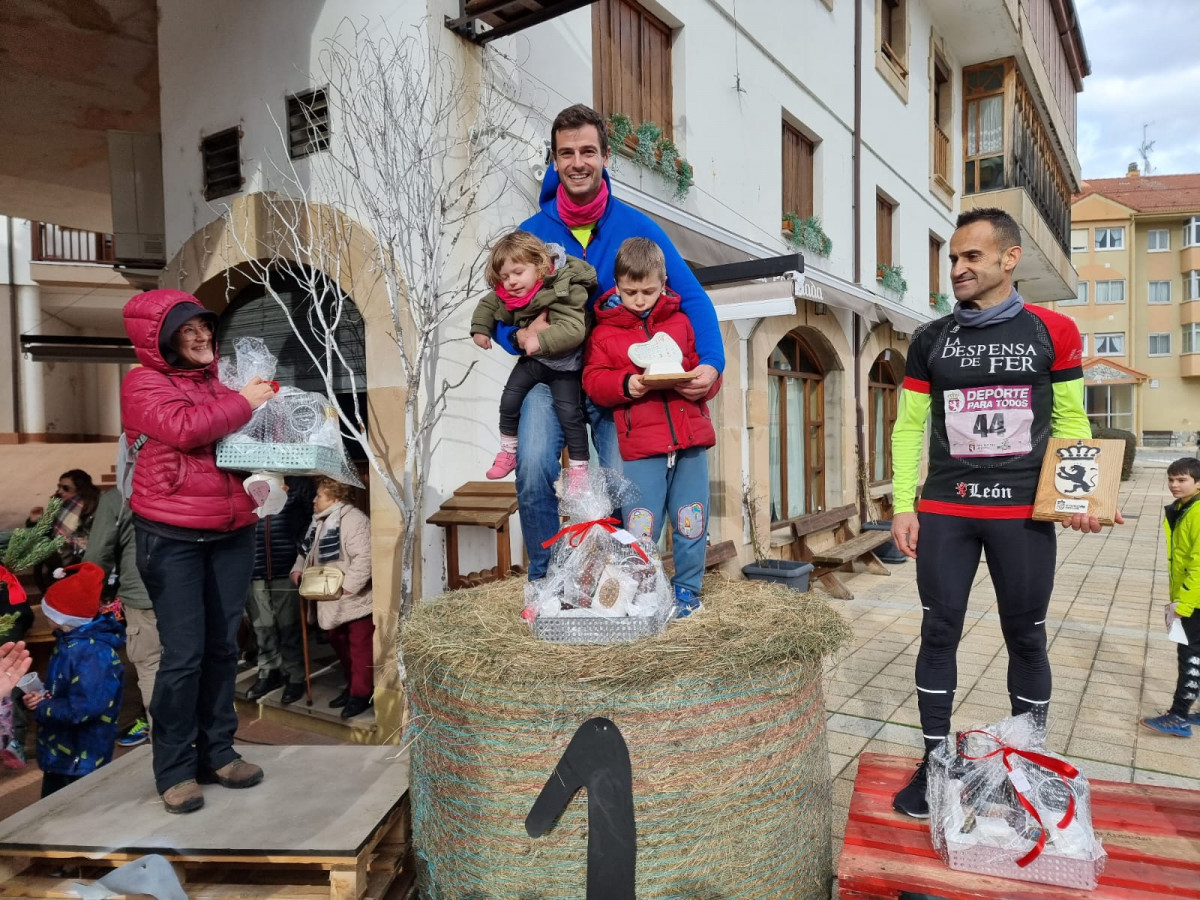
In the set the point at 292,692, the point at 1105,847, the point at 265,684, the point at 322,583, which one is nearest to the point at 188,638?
the point at 322,583

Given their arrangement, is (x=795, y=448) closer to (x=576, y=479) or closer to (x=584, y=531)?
(x=576, y=479)

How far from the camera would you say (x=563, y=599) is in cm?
239

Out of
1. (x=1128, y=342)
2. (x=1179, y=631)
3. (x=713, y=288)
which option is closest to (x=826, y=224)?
(x=713, y=288)

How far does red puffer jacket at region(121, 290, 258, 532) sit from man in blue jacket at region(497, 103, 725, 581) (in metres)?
1.02

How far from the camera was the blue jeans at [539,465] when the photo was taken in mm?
2783

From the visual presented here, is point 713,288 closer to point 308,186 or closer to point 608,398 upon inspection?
point 308,186

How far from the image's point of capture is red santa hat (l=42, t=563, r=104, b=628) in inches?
148

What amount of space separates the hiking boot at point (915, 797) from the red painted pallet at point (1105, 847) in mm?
28

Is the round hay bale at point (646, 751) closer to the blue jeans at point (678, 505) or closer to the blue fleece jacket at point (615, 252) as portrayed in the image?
the blue jeans at point (678, 505)

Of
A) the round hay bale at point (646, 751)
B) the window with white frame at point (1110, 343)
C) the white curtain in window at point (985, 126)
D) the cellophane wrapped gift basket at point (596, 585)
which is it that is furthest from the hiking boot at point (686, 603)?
the window with white frame at point (1110, 343)

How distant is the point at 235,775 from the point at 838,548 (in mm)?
7648

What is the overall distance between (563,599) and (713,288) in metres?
4.41

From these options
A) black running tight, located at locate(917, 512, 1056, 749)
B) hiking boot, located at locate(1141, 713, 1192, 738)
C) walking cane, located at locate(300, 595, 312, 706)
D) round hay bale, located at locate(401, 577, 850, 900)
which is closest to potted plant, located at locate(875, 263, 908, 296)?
hiking boot, located at locate(1141, 713, 1192, 738)

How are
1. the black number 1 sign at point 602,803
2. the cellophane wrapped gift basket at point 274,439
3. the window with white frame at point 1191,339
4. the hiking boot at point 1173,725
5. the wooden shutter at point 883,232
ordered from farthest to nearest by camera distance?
the window with white frame at point 1191,339 < the wooden shutter at point 883,232 < the hiking boot at point 1173,725 < the cellophane wrapped gift basket at point 274,439 < the black number 1 sign at point 602,803
